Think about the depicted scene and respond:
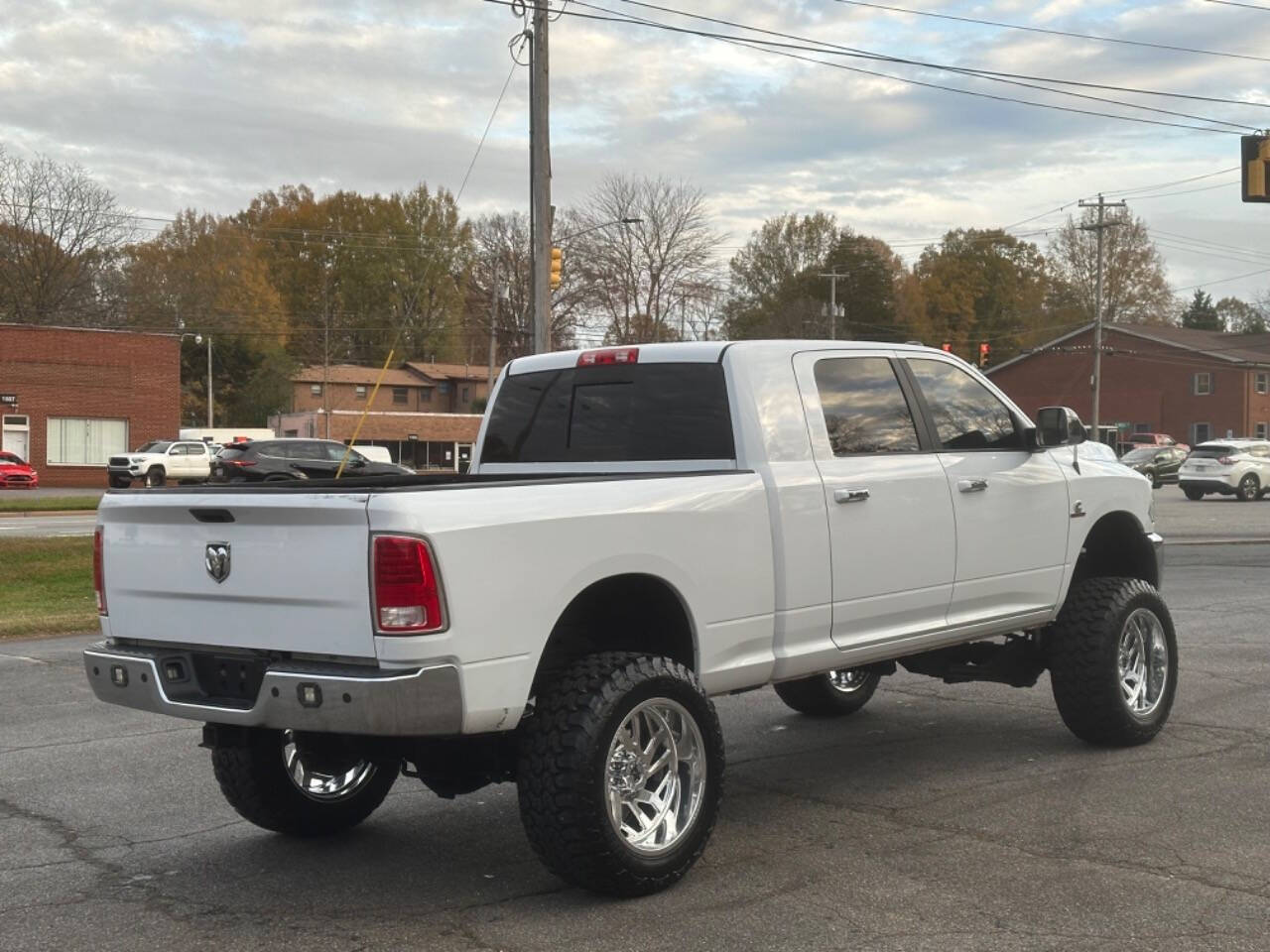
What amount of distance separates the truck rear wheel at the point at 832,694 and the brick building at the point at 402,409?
59134 mm

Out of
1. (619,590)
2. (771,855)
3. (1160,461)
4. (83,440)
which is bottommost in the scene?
(771,855)

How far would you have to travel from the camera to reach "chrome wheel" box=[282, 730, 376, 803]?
19.2ft

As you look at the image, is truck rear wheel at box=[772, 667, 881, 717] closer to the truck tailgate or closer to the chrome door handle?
the chrome door handle

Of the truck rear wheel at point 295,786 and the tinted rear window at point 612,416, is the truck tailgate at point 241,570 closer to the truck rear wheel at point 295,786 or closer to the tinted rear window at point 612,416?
the truck rear wheel at point 295,786

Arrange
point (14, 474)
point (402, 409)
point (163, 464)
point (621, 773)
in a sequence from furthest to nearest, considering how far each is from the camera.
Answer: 1. point (402, 409)
2. point (14, 474)
3. point (163, 464)
4. point (621, 773)

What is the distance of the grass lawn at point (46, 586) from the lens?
13.4 meters

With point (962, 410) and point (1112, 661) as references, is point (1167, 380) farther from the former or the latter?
point (962, 410)

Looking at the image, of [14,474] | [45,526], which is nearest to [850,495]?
[45,526]

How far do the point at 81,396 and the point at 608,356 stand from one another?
5331cm

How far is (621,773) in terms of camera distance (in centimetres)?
498

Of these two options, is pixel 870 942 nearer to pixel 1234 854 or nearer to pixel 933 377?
pixel 1234 854

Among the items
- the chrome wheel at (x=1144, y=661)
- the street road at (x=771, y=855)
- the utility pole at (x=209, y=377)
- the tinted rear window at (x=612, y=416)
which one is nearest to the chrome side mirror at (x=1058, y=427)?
the chrome wheel at (x=1144, y=661)

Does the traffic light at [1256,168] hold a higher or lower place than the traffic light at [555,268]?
higher

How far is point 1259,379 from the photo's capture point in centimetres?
7950
